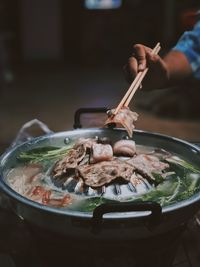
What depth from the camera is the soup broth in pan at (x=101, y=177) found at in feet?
6.57

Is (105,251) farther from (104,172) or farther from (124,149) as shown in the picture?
(124,149)

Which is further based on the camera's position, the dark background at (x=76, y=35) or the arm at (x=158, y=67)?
the dark background at (x=76, y=35)

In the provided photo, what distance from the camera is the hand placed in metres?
2.54

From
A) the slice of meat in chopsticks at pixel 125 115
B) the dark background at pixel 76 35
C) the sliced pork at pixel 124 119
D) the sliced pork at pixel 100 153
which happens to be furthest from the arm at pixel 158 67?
the dark background at pixel 76 35

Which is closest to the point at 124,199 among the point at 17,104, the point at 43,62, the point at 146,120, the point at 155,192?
the point at 155,192

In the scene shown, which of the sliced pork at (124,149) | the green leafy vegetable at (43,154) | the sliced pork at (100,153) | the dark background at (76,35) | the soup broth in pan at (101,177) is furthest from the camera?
the dark background at (76,35)

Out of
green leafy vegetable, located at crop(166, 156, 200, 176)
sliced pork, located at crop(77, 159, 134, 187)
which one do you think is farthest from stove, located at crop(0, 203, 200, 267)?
green leafy vegetable, located at crop(166, 156, 200, 176)

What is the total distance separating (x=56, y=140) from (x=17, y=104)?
686cm

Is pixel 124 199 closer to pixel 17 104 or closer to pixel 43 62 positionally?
pixel 17 104

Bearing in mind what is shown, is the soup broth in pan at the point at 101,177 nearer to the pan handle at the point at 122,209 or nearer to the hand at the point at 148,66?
the pan handle at the point at 122,209

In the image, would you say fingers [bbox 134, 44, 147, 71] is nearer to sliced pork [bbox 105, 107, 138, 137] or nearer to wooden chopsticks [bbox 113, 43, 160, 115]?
wooden chopsticks [bbox 113, 43, 160, 115]

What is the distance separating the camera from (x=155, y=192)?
80.6 inches

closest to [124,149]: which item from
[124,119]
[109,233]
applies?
[124,119]

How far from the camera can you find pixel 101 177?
2.02 metres
